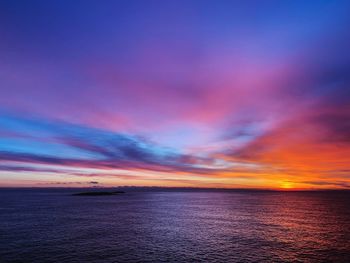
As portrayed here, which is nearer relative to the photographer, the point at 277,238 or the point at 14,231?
the point at 277,238

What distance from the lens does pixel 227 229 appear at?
67.9 meters

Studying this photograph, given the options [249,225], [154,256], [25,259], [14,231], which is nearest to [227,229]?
[249,225]

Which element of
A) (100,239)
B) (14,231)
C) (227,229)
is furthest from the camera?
(227,229)

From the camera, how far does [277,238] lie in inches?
2254

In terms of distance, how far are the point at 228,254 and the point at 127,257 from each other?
16394 millimetres

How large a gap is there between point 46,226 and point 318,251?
6254cm

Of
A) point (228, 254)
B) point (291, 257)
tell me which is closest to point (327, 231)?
point (291, 257)

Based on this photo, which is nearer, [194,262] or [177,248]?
[194,262]

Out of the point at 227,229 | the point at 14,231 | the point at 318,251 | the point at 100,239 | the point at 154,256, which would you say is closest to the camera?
the point at 154,256

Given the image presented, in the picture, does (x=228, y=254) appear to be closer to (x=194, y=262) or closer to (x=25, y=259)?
(x=194, y=262)

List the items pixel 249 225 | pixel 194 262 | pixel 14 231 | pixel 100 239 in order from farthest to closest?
pixel 249 225, pixel 14 231, pixel 100 239, pixel 194 262

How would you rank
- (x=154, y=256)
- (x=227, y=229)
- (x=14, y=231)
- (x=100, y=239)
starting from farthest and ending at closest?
(x=227, y=229) → (x=14, y=231) → (x=100, y=239) → (x=154, y=256)

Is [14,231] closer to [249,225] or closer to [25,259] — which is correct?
[25,259]

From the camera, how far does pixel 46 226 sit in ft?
228
